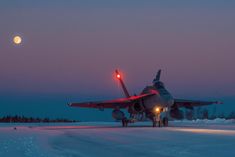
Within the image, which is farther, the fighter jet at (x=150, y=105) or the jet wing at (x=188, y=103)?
the jet wing at (x=188, y=103)

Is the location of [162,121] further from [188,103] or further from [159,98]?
→ [188,103]

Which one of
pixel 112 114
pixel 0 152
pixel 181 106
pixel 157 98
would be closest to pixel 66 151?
pixel 0 152

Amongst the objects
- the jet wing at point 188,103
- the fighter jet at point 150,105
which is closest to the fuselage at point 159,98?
the fighter jet at point 150,105

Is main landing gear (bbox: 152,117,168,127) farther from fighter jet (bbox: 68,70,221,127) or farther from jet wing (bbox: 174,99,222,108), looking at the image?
jet wing (bbox: 174,99,222,108)

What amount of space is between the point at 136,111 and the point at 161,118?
357 cm

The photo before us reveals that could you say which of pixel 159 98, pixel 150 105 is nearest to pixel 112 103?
pixel 150 105

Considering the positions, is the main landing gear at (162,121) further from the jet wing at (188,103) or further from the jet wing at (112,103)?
the jet wing at (188,103)

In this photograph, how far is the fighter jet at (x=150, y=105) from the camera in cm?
3275

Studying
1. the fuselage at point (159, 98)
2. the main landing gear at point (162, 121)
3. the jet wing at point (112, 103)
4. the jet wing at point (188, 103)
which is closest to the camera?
the fuselage at point (159, 98)

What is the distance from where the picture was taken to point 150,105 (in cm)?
3394

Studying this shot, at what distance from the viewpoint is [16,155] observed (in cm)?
1148

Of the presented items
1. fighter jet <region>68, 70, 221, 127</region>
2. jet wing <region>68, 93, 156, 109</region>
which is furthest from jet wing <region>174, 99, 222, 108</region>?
jet wing <region>68, 93, 156, 109</region>

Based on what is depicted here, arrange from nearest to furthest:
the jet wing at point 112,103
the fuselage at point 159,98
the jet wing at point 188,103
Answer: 1. the fuselage at point 159,98
2. the jet wing at point 112,103
3. the jet wing at point 188,103

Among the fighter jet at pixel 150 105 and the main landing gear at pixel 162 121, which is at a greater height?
the fighter jet at pixel 150 105
